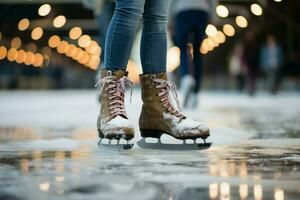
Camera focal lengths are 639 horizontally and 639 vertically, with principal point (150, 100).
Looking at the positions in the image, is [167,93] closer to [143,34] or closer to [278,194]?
[143,34]

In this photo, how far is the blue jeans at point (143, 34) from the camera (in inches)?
115

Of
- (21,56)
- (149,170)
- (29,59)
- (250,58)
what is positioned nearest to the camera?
(149,170)

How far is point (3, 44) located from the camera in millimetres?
37219

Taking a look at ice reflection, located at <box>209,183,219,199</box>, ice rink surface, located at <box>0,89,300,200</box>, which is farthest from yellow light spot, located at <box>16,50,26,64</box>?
ice reflection, located at <box>209,183,219,199</box>

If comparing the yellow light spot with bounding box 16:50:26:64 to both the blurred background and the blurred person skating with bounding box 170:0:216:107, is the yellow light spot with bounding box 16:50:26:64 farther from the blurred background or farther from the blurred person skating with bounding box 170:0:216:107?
the blurred person skating with bounding box 170:0:216:107

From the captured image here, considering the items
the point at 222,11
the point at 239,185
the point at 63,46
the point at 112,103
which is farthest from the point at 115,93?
the point at 63,46

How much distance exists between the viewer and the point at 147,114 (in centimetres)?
298

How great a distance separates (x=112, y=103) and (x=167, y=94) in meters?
0.28

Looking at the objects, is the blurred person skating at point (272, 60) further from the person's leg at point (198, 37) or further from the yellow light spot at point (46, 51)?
the yellow light spot at point (46, 51)

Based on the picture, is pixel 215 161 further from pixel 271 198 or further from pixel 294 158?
pixel 271 198

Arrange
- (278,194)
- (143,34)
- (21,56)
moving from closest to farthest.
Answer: (278,194)
(143,34)
(21,56)

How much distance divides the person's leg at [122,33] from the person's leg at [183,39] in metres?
3.71

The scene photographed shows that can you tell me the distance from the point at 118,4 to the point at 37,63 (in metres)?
61.2

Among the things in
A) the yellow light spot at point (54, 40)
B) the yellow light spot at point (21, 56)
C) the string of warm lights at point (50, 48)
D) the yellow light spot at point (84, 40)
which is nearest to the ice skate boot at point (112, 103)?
the string of warm lights at point (50, 48)
